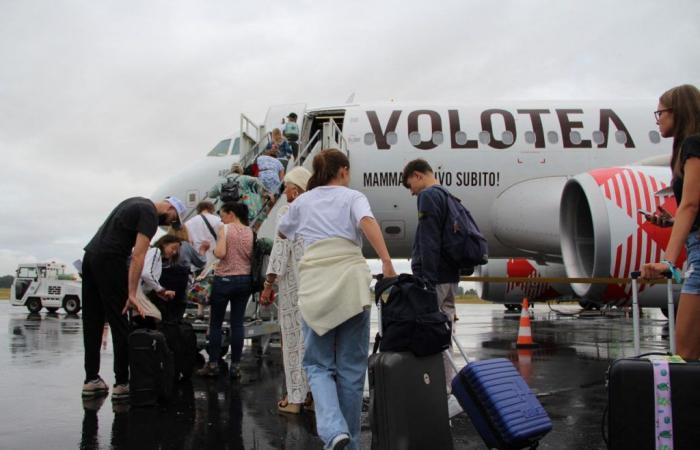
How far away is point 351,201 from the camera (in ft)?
12.5

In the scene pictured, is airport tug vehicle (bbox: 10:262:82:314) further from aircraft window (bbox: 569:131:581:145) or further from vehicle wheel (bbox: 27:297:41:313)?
aircraft window (bbox: 569:131:581:145)

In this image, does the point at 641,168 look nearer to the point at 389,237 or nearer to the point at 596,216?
the point at 596,216

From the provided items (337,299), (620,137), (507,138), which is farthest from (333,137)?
(337,299)

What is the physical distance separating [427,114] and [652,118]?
3.88 metres

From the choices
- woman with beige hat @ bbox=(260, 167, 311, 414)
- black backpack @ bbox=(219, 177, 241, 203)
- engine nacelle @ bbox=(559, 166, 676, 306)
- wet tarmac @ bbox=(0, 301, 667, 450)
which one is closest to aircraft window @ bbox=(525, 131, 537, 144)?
engine nacelle @ bbox=(559, 166, 676, 306)

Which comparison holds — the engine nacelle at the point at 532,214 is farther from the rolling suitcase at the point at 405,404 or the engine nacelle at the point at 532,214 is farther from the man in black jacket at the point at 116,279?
the rolling suitcase at the point at 405,404

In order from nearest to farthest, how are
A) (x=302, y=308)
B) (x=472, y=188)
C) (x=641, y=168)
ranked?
(x=302, y=308), (x=641, y=168), (x=472, y=188)

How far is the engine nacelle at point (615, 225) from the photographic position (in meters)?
7.54

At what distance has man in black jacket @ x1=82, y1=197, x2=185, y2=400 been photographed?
523cm

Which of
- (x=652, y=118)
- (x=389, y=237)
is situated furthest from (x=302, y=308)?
(x=652, y=118)

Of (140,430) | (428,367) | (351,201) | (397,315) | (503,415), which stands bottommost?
(140,430)

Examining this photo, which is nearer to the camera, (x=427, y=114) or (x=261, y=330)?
(x=261, y=330)

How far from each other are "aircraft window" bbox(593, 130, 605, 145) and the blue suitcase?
8.57m

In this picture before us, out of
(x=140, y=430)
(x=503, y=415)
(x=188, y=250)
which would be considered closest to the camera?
(x=503, y=415)
